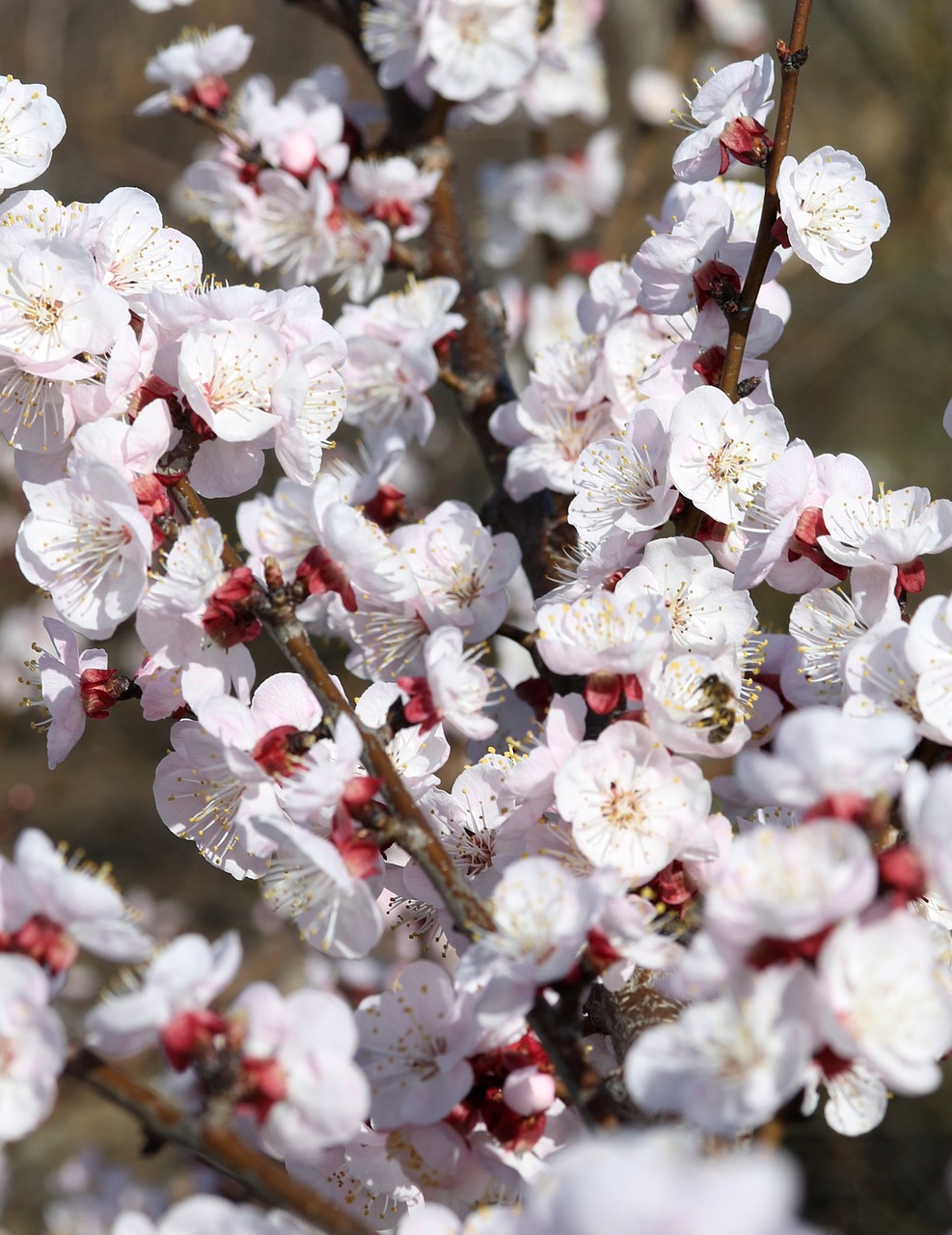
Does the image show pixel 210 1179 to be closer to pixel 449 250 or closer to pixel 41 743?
pixel 449 250

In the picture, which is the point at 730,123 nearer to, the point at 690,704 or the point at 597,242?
the point at 690,704

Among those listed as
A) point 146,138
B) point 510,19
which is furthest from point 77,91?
point 510,19

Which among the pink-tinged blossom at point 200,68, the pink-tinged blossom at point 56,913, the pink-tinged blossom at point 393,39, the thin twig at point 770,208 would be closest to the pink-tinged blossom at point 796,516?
the thin twig at point 770,208

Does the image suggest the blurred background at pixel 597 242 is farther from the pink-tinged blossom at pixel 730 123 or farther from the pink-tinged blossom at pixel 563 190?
the pink-tinged blossom at pixel 730 123

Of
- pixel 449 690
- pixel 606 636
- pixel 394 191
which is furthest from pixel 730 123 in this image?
pixel 394 191

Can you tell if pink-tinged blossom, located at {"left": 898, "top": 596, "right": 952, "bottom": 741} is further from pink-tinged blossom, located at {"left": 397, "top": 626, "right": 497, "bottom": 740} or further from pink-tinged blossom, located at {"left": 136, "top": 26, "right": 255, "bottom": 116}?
pink-tinged blossom, located at {"left": 136, "top": 26, "right": 255, "bottom": 116}
